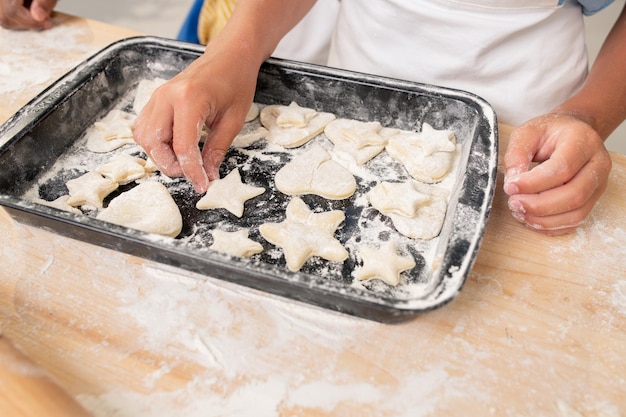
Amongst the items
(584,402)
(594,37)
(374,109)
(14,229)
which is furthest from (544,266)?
(594,37)

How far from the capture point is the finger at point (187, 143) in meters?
0.99

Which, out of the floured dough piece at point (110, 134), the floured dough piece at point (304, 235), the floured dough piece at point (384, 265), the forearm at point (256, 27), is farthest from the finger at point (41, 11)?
the floured dough piece at point (384, 265)

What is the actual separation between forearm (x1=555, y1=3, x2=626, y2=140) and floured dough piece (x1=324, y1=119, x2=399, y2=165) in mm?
370

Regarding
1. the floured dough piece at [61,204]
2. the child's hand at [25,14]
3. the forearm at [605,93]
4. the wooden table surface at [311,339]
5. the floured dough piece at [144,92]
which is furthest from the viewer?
the child's hand at [25,14]

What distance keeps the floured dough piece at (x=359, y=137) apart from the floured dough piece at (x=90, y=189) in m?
0.47

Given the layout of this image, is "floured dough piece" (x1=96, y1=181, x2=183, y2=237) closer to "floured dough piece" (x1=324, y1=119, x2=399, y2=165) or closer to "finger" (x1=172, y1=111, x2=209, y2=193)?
"finger" (x1=172, y1=111, x2=209, y2=193)

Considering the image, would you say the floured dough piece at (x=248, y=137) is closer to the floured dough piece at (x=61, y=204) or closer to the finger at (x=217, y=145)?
the finger at (x=217, y=145)

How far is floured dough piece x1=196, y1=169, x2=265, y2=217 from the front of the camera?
1.00 m

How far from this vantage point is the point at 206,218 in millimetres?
1003

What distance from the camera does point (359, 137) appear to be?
1.12 m

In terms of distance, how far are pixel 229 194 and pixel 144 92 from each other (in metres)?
0.42

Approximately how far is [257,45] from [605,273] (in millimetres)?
819

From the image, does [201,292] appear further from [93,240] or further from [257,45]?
[257,45]

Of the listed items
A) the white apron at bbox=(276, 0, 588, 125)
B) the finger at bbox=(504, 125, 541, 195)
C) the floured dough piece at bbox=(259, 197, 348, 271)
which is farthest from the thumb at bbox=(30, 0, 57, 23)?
the finger at bbox=(504, 125, 541, 195)
